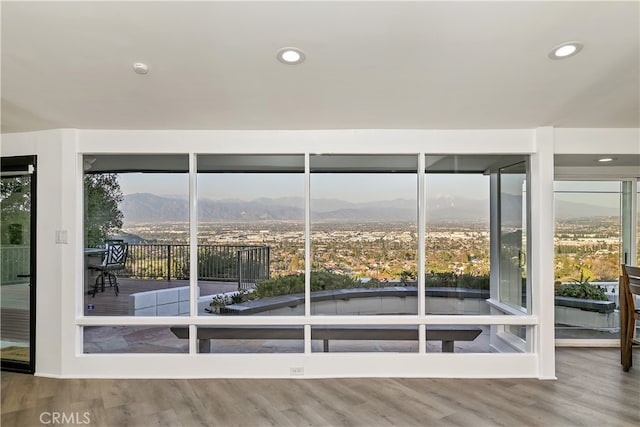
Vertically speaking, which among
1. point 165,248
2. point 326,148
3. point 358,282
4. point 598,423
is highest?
point 326,148

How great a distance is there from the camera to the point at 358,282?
396 centimetres

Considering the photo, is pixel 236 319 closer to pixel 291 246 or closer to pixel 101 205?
pixel 291 246

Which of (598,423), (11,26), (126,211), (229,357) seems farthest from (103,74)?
(598,423)

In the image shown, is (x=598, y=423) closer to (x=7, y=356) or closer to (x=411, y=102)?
(x=411, y=102)

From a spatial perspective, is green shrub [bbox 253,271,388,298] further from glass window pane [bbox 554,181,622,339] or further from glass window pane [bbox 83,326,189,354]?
glass window pane [bbox 554,181,622,339]

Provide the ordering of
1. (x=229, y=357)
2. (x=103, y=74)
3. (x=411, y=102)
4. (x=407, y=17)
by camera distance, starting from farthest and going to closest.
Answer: (x=229, y=357), (x=411, y=102), (x=103, y=74), (x=407, y=17)

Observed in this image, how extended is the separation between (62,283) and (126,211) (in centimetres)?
86

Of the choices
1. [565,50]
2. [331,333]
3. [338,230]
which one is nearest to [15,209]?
[338,230]

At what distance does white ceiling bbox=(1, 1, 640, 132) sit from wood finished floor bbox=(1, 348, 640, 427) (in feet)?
7.63

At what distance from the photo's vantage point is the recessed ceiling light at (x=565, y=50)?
2.42 metres

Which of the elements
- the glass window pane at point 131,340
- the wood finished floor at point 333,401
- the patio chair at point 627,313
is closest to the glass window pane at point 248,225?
the glass window pane at point 131,340

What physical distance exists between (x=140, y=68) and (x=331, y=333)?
8.96ft

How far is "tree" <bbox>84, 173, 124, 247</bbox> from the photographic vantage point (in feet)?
12.6

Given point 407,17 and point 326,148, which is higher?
point 407,17
